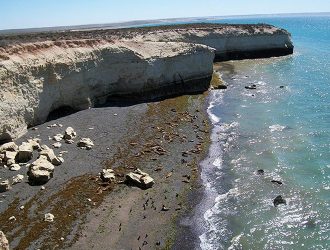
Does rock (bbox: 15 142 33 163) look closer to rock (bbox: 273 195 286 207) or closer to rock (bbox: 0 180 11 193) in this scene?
rock (bbox: 0 180 11 193)

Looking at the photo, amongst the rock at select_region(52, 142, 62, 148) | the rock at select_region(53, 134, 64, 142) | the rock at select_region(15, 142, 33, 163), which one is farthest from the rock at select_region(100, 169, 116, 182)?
the rock at select_region(53, 134, 64, 142)

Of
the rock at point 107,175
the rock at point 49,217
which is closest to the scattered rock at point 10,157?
the rock at point 107,175

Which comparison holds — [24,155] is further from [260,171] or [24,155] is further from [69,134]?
[260,171]

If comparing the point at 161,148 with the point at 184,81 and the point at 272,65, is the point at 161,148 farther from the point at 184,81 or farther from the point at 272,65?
the point at 272,65

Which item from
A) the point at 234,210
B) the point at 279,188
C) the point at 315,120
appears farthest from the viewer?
the point at 315,120

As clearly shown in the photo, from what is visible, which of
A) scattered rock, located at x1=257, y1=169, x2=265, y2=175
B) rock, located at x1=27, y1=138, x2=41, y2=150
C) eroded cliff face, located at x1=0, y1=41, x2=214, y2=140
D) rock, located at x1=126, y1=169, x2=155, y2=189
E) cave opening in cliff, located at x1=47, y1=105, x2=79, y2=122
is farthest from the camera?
cave opening in cliff, located at x1=47, y1=105, x2=79, y2=122

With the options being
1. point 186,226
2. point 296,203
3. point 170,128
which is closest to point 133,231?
point 186,226

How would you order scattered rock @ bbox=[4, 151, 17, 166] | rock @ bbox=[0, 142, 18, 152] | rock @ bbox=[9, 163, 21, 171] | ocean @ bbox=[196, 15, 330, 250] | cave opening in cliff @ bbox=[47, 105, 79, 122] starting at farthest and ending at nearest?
cave opening in cliff @ bbox=[47, 105, 79, 122], rock @ bbox=[0, 142, 18, 152], scattered rock @ bbox=[4, 151, 17, 166], rock @ bbox=[9, 163, 21, 171], ocean @ bbox=[196, 15, 330, 250]
